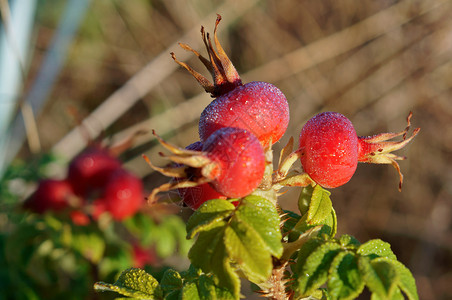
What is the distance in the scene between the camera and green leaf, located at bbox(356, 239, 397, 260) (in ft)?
2.01

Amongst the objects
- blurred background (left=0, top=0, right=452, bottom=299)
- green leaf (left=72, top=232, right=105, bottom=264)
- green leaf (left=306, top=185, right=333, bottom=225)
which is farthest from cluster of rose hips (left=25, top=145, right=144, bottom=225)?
blurred background (left=0, top=0, right=452, bottom=299)

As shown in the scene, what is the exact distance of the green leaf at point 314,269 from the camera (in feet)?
1.86

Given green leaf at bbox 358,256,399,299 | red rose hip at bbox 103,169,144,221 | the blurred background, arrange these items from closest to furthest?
green leaf at bbox 358,256,399,299, red rose hip at bbox 103,169,144,221, the blurred background

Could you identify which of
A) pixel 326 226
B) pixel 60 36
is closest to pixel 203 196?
pixel 326 226

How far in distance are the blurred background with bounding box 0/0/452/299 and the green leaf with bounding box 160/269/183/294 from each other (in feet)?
9.01

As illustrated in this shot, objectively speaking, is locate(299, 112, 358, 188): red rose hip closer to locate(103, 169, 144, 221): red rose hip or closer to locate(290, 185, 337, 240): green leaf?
locate(290, 185, 337, 240): green leaf

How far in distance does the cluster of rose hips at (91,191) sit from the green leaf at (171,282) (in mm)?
887

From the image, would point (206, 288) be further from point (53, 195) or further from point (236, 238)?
point (53, 195)

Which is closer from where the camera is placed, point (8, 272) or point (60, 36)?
point (8, 272)

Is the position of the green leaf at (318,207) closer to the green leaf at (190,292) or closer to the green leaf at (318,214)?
the green leaf at (318,214)

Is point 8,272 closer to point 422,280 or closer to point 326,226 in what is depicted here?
point 326,226

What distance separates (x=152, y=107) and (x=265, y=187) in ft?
11.8

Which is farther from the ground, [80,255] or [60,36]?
[60,36]

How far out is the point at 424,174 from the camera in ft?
13.0
